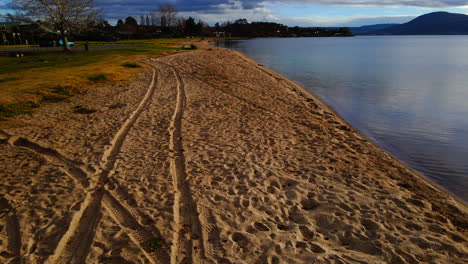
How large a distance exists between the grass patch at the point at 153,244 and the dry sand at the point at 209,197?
2 centimetres

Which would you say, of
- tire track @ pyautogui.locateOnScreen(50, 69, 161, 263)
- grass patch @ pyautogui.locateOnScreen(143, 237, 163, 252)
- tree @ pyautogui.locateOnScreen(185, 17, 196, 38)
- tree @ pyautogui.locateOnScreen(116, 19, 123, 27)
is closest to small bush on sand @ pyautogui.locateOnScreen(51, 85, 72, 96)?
tire track @ pyautogui.locateOnScreen(50, 69, 161, 263)

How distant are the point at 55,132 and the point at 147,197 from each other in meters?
5.94

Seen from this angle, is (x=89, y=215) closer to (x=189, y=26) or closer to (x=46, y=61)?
(x=46, y=61)

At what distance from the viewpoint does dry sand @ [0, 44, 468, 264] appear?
15.3 ft

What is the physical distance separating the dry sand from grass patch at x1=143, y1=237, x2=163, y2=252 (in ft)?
0.07

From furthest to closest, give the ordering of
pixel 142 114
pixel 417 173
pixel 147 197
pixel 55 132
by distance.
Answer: pixel 142 114, pixel 55 132, pixel 417 173, pixel 147 197

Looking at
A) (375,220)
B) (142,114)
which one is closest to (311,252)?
(375,220)

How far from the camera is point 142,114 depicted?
12102 mm

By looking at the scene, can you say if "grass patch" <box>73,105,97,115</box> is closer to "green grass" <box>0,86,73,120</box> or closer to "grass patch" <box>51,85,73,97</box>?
"green grass" <box>0,86,73,120</box>

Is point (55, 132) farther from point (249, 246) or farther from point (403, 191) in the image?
point (403, 191)

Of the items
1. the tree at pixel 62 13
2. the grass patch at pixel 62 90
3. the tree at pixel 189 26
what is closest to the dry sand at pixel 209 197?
the grass patch at pixel 62 90

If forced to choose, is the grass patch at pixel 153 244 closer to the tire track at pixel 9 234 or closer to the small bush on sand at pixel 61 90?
the tire track at pixel 9 234

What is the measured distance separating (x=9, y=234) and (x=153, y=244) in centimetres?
241

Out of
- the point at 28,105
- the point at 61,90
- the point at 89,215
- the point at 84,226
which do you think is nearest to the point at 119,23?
the point at 61,90
